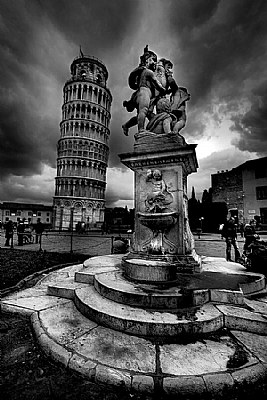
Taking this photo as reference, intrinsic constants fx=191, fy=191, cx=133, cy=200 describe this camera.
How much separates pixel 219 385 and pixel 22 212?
3905 inches

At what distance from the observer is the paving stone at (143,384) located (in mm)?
1653

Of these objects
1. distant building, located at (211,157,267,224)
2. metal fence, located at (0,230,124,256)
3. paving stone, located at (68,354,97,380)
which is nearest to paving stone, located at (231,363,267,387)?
paving stone, located at (68,354,97,380)

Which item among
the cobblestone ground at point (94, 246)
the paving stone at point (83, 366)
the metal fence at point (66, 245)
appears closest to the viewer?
the paving stone at point (83, 366)

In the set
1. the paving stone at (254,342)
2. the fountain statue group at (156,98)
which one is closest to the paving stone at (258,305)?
the paving stone at (254,342)

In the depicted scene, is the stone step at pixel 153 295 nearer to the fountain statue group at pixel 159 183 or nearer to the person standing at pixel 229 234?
the fountain statue group at pixel 159 183

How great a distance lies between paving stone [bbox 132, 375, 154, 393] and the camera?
1653 mm

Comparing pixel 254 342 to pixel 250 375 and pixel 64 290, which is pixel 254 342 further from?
pixel 64 290

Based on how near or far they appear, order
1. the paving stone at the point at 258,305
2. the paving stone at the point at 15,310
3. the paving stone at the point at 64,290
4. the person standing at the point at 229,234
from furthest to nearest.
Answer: the person standing at the point at 229,234 < the paving stone at the point at 64,290 < the paving stone at the point at 15,310 < the paving stone at the point at 258,305

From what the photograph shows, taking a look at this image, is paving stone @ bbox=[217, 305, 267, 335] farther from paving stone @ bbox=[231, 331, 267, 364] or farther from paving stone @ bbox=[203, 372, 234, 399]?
paving stone @ bbox=[203, 372, 234, 399]

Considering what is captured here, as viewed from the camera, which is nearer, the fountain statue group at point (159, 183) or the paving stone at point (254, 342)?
the paving stone at point (254, 342)

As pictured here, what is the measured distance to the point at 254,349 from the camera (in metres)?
2.06

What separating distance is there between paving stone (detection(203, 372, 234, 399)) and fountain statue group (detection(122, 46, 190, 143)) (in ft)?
14.6

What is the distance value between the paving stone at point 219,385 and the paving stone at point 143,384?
47 centimetres

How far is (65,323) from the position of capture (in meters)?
2.56
